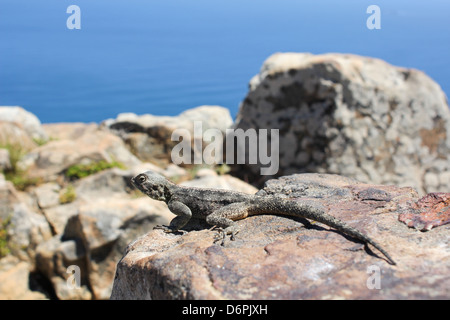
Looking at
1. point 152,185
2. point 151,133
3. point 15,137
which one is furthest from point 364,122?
point 15,137

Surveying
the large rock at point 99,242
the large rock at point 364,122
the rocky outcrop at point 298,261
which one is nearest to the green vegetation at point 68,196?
the large rock at point 99,242

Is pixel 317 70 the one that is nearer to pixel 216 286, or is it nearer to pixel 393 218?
pixel 393 218

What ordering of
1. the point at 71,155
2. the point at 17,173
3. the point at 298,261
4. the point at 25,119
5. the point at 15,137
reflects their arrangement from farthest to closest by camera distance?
Answer: the point at 25,119 < the point at 15,137 < the point at 71,155 < the point at 17,173 < the point at 298,261

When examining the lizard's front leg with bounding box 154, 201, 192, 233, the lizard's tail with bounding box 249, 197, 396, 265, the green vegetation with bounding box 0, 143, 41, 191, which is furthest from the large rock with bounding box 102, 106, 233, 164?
the lizard's tail with bounding box 249, 197, 396, 265

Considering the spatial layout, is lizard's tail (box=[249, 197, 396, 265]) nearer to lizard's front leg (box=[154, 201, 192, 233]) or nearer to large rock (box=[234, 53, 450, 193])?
lizard's front leg (box=[154, 201, 192, 233])

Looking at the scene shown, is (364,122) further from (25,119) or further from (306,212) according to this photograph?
(25,119)

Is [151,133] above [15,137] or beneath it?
beneath

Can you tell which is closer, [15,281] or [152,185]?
[152,185]

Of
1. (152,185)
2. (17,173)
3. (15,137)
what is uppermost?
(152,185)
